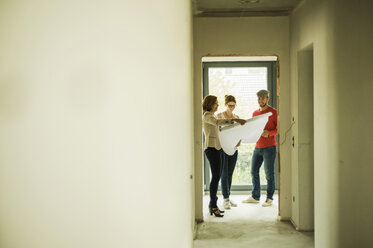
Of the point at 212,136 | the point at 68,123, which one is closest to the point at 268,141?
the point at 212,136

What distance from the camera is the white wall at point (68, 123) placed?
0.66 m

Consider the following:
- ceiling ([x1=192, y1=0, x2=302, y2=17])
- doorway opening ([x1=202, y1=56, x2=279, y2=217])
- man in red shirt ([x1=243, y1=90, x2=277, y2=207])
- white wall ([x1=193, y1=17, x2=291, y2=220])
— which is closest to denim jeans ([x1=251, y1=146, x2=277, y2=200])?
man in red shirt ([x1=243, y1=90, x2=277, y2=207])

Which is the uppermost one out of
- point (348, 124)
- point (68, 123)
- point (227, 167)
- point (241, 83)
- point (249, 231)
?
point (241, 83)

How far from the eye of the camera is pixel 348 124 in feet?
8.63

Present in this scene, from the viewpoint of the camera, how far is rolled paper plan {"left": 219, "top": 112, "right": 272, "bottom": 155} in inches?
176

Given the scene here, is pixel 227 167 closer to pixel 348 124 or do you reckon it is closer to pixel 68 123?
pixel 348 124

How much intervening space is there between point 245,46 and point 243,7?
0.48 meters

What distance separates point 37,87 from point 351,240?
266 cm

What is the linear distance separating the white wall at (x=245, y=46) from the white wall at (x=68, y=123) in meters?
3.54

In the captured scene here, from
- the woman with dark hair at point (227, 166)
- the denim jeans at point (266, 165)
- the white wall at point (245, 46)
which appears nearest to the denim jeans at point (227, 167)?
the woman with dark hair at point (227, 166)

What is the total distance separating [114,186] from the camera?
A: 78cm

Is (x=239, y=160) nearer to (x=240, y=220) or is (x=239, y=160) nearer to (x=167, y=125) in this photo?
(x=240, y=220)

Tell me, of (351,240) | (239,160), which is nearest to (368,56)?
(351,240)

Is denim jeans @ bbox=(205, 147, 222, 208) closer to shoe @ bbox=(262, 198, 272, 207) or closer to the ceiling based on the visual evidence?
shoe @ bbox=(262, 198, 272, 207)
